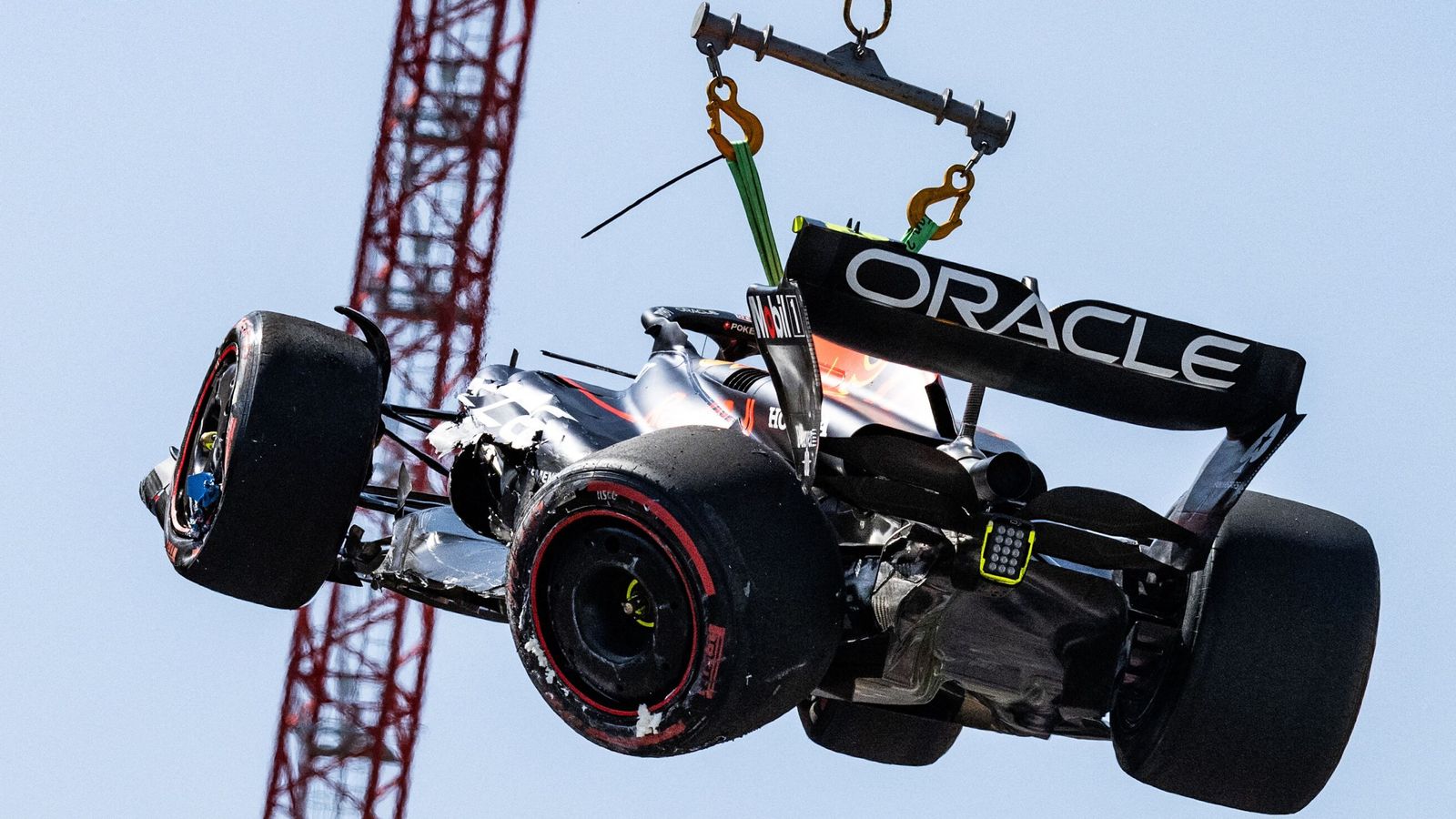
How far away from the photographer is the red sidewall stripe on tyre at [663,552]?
892cm

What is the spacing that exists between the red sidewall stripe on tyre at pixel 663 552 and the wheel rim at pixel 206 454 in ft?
7.23

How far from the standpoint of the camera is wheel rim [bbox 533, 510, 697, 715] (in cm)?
909

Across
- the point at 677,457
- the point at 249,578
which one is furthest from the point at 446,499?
the point at 677,457

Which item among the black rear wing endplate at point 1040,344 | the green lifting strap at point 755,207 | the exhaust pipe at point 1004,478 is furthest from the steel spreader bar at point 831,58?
the exhaust pipe at point 1004,478

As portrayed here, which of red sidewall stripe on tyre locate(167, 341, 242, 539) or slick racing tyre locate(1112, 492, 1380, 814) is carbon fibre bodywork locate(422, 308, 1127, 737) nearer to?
slick racing tyre locate(1112, 492, 1380, 814)

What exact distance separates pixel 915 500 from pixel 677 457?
87 cm

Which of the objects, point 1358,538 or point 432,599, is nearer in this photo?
point 1358,538

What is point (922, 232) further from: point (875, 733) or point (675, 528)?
point (875, 733)

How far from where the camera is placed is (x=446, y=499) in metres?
12.8

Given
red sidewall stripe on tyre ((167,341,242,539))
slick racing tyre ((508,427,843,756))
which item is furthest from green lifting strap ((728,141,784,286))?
red sidewall stripe on tyre ((167,341,242,539))

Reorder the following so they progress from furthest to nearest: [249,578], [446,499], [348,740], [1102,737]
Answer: [348,740]
[446,499]
[249,578]
[1102,737]

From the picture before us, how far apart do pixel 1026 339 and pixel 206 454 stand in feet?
14.9

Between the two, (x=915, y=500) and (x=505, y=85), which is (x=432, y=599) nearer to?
(x=915, y=500)

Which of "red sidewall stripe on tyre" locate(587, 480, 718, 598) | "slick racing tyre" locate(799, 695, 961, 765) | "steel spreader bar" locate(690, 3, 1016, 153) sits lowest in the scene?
"slick racing tyre" locate(799, 695, 961, 765)
